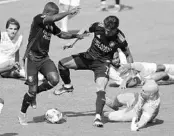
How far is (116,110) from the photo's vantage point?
13781 millimetres

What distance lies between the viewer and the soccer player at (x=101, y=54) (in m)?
13.6

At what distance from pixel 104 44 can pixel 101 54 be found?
270 millimetres

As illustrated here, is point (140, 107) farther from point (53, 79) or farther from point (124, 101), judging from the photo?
point (53, 79)

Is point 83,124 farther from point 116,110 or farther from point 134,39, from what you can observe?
point 134,39

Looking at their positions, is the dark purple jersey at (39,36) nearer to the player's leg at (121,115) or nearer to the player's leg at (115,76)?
the player's leg at (121,115)

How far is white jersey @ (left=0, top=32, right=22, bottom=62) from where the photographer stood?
16723mm

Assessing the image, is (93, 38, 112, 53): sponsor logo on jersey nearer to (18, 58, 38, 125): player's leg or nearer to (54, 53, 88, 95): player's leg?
(54, 53, 88, 95): player's leg

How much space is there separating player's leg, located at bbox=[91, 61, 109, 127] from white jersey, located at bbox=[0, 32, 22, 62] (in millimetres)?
3178

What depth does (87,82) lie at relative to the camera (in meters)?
16.9

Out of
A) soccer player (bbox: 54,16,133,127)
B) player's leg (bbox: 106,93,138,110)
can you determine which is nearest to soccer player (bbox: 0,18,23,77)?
soccer player (bbox: 54,16,133,127)

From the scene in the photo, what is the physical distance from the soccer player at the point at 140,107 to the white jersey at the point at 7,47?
4069mm

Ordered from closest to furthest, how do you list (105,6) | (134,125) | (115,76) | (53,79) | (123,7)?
(134,125)
(53,79)
(115,76)
(105,6)
(123,7)

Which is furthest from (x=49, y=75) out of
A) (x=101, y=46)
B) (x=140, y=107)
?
(x=140, y=107)

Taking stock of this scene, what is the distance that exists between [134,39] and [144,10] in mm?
3310
